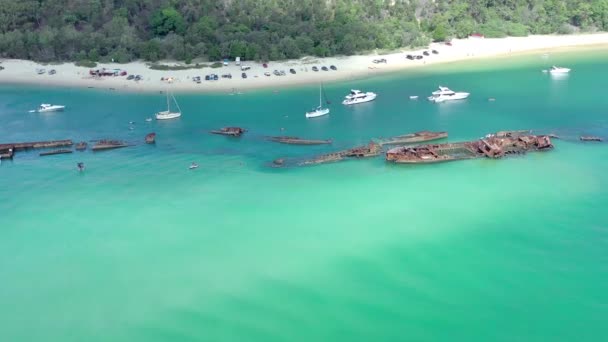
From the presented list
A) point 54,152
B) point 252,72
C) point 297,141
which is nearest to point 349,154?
point 297,141

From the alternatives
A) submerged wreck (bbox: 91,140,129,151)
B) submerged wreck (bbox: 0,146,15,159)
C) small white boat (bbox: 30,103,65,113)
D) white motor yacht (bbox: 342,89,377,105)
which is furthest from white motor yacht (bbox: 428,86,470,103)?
submerged wreck (bbox: 0,146,15,159)

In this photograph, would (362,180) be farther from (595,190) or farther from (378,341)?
(378,341)

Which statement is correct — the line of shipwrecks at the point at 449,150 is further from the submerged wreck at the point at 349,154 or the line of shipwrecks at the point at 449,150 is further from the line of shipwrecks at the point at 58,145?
the line of shipwrecks at the point at 58,145

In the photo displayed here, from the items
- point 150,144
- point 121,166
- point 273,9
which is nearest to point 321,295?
point 121,166

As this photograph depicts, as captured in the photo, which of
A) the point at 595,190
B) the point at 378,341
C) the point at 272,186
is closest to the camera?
the point at 378,341

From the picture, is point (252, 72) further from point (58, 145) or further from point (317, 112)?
point (58, 145)

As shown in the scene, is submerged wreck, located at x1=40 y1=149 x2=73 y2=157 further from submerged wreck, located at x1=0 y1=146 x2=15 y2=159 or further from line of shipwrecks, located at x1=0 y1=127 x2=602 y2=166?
submerged wreck, located at x1=0 y1=146 x2=15 y2=159
